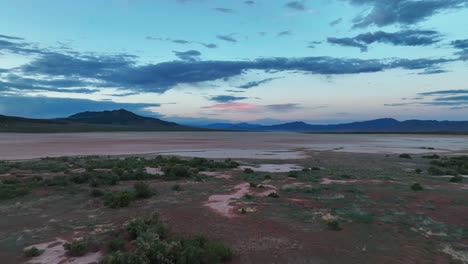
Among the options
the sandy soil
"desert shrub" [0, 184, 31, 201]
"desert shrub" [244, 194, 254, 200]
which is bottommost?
the sandy soil

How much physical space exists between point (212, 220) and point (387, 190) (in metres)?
9.22

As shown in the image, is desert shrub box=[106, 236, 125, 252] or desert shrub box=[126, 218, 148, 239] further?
desert shrub box=[126, 218, 148, 239]

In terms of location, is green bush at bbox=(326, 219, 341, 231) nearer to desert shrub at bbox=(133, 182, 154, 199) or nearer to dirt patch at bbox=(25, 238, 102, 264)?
dirt patch at bbox=(25, 238, 102, 264)

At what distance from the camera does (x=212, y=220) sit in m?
10.1

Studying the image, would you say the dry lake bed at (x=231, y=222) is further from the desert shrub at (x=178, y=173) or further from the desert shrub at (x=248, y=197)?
the desert shrub at (x=178, y=173)

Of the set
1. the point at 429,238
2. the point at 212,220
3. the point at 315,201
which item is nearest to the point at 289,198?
the point at 315,201

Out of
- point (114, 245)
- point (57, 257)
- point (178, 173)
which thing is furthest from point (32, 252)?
point (178, 173)

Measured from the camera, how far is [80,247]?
25.3ft

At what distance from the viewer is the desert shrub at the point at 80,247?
25.1ft

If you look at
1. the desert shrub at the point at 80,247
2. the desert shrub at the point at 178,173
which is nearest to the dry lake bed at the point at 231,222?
the desert shrub at the point at 80,247

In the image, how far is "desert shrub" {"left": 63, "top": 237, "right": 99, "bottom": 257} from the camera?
7637mm

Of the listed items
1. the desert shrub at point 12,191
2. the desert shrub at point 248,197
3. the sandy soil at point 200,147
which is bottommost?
the sandy soil at point 200,147

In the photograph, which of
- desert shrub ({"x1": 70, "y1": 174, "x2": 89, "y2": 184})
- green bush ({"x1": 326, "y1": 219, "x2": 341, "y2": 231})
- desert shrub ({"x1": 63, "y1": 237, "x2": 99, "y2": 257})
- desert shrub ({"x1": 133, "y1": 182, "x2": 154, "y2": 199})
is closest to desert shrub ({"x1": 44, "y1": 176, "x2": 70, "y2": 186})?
desert shrub ({"x1": 70, "y1": 174, "x2": 89, "y2": 184})

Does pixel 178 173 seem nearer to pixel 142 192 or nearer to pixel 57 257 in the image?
pixel 142 192
